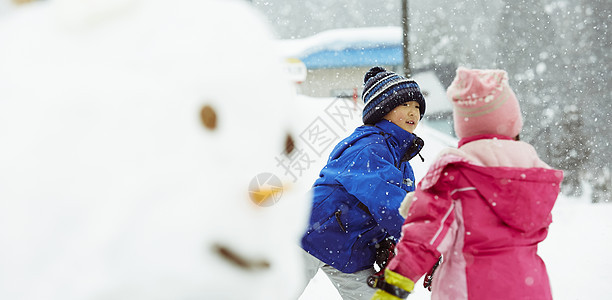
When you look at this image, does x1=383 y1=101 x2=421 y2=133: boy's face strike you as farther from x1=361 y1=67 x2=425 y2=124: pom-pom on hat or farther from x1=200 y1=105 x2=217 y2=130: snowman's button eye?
x1=200 y1=105 x2=217 y2=130: snowman's button eye

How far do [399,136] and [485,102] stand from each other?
0.72 m

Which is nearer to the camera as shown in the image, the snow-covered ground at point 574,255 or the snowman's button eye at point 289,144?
the snowman's button eye at point 289,144

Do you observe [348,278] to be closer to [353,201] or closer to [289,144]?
[353,201]

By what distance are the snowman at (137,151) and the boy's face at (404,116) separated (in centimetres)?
157

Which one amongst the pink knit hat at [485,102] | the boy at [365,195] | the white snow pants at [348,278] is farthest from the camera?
the white snow pants at [348,278]

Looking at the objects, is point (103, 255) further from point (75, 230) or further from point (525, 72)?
point (525, 72)

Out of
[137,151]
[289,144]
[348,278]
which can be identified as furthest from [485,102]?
[137,151]

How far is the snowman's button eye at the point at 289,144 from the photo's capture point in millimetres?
1026

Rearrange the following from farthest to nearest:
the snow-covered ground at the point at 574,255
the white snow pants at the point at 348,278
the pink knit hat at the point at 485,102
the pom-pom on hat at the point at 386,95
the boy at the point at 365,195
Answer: the snow-covered ground at the point at 574,255 < the pom-pom on hat at the point at 386,95 < the white snow pants at the point at 348,278 < the boy at the point at 365,195 < the pink knit hat at the point at 485,102

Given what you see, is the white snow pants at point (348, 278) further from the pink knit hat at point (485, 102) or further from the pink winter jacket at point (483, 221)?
the pink knit hat at point (485, 102)

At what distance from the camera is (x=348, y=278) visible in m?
2.36

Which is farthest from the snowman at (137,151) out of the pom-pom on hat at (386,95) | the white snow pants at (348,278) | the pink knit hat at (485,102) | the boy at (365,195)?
the pom-pom on hat at (386,95)

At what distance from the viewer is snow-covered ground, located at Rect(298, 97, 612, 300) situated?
396 centimetres

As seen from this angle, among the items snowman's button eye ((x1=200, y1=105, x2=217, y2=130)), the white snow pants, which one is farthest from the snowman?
the white snow pants
